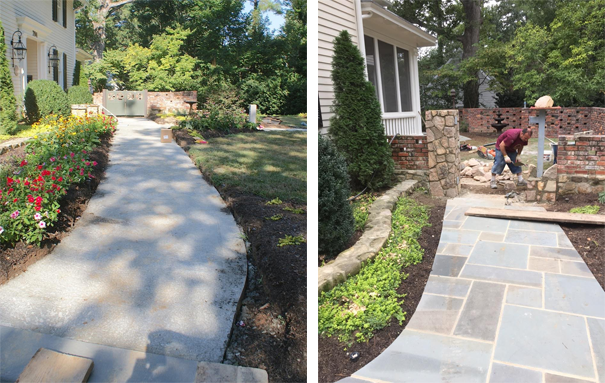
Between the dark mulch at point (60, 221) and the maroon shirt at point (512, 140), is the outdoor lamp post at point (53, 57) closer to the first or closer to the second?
the dark mulch at point (60, 221)

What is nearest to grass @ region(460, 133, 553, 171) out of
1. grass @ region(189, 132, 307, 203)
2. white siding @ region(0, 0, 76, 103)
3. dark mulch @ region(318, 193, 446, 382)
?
dark mulch @ region(318, 193, 446, 382)

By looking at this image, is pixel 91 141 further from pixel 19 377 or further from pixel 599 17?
pixel 599 17

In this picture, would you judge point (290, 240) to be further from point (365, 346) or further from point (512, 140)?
point (512, 140)

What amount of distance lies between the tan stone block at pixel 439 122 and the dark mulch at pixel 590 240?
5.56 feet

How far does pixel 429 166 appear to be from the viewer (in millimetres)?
5977

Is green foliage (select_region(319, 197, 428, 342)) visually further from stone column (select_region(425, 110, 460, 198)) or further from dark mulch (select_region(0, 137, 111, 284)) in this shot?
stone column (select_region(425, 110, 460, 198))

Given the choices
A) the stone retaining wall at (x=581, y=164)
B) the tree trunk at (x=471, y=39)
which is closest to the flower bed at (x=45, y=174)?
the stone retaining wall at (x=581, y=164)

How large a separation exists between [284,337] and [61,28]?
152 cm

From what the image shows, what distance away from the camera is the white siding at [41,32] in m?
1.43

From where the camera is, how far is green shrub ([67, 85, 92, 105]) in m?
1.59

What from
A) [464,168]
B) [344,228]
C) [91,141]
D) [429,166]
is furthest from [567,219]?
[91,141]

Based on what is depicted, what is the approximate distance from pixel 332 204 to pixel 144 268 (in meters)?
1.91

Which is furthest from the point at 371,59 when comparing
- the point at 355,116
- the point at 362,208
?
the point at 362,208

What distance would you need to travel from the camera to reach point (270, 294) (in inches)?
75.7
